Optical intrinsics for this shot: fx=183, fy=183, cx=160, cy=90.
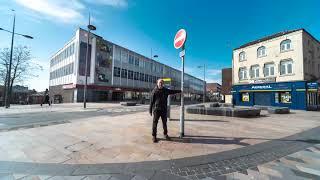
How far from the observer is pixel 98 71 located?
36.8 m

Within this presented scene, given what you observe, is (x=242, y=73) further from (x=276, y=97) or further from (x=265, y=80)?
(x=276, y=97)

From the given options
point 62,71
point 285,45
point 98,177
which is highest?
point 285,45

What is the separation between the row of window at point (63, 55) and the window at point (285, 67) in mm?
36288

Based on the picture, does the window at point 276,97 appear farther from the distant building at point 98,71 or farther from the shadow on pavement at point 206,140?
the shadow on pavement at point 206,140

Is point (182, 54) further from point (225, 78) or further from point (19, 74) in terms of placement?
point (225, 78)

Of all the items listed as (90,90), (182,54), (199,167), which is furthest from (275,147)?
(90,90)

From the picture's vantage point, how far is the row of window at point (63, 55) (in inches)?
1473

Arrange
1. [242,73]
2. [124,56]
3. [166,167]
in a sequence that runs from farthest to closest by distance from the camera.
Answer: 1. [124,56]
2. [242,73]
3. [166,167]

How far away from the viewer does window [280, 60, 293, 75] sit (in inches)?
929

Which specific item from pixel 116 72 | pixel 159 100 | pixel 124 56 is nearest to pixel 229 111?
pixel 159 100

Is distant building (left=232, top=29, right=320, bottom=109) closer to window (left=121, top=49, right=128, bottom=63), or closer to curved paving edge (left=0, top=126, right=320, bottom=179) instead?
curved paving edge (left=0, top=126, right=320, bottom=179)

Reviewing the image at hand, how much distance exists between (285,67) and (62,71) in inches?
1644

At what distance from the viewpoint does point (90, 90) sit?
3566 centimetres

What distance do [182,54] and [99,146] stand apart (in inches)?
151
